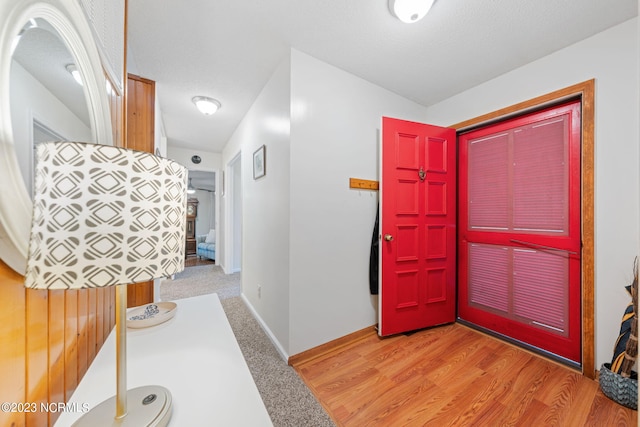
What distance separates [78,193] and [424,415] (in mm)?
1733

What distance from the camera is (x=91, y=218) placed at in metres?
0.37

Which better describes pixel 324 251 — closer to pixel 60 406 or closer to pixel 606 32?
pixel 60 406

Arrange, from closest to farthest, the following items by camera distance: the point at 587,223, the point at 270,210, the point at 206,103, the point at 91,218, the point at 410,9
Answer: the point at 91,218
the point at 410,9
the point at 587,223
the point at 270,210
the point at 206,103

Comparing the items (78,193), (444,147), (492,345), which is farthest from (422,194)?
(78,193)

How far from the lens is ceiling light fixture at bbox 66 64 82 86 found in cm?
60

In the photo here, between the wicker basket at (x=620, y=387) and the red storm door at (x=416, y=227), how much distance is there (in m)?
1.00

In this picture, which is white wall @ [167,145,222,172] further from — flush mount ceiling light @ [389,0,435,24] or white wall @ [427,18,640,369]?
white wall @ [427,18,640,369]

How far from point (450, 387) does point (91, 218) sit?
1.95 meters

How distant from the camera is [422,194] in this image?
216 cm

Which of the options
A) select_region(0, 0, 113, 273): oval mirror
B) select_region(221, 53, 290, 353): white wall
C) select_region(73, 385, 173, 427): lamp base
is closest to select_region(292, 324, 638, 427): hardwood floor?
select_region(221, 53, 290, 353): white wall

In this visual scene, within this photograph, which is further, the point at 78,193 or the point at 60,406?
the point at 60,406

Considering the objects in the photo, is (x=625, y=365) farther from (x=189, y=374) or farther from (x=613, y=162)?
(x=189, y=374)

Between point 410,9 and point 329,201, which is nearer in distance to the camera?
point 410,9

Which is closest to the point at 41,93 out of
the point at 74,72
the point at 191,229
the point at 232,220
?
the point at 74,72
